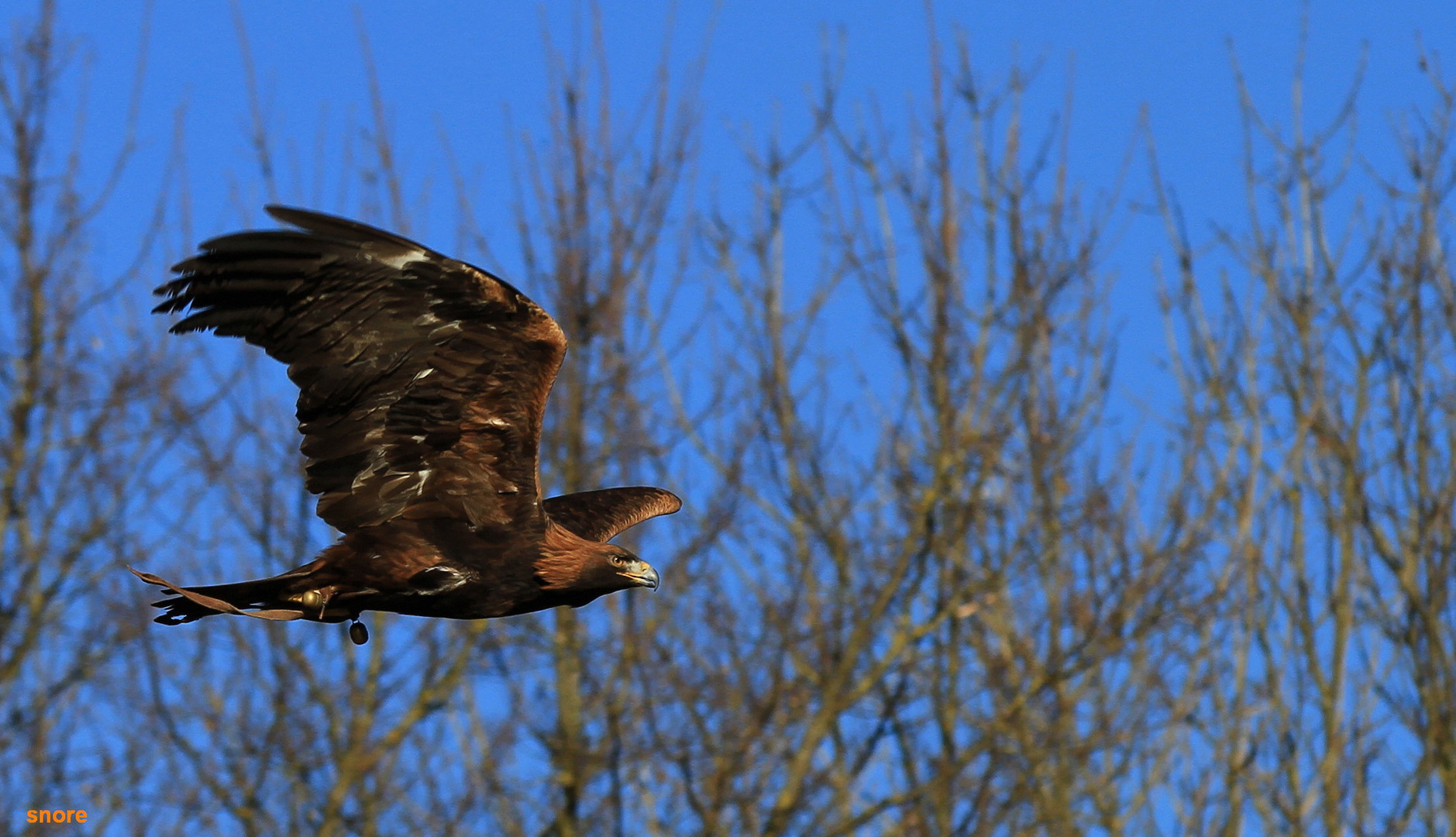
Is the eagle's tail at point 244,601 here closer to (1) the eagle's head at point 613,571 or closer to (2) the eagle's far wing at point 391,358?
(2) the eagle's far wing at point 391,358

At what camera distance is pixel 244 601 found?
5.51 meters

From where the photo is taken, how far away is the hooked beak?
5953 millimetres

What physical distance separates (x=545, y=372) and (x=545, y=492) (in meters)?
6.58

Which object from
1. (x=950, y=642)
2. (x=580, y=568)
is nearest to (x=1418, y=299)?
(x=950, y=642)

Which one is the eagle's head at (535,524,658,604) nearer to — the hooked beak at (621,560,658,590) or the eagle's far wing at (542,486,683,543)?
the hooked beak at (621,560,658,590)

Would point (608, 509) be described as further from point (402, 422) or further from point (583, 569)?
point (402, 422)

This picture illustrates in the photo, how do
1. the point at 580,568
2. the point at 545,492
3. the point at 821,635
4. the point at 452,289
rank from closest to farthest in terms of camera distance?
the point at 452,289
the point at 580,568
the point at 545,492
the point at 821,635

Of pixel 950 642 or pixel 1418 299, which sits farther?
pixel 1418 299

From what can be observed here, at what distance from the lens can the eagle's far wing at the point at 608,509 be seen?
7.10 metres

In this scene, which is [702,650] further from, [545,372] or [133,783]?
[545,372]

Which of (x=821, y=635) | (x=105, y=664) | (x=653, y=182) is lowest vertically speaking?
(x=105, y=664)

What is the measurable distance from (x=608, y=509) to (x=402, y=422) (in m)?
1.73

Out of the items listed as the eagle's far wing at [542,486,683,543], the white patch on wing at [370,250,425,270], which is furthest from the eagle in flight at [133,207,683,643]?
the eagle's far wing at [542,486,683,543]

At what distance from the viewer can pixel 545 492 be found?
12.1 metres
